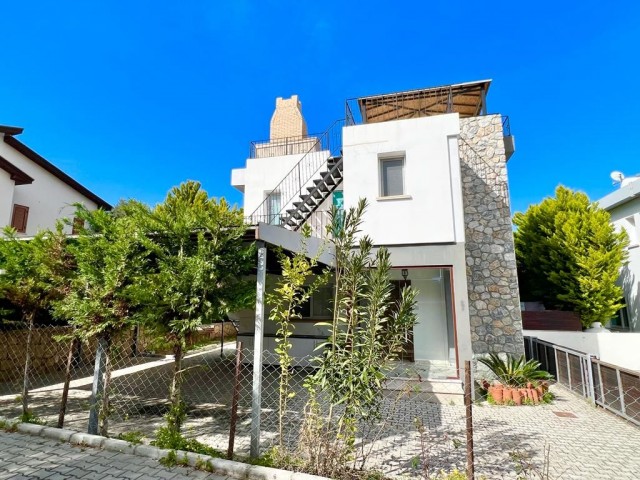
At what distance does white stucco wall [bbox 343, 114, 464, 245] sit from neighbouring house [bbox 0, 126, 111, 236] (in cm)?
1223

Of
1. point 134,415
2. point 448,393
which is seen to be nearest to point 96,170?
point 134,415

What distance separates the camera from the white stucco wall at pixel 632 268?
48.3ft

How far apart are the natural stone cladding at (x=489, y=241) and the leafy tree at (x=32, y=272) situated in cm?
980

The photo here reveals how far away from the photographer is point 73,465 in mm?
4121

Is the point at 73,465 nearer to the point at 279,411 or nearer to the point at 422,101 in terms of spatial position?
the point at 279,411

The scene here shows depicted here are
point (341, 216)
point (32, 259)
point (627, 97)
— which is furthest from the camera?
point (627, 97)

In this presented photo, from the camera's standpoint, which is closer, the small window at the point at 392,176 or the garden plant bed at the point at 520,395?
the garden plant bed at the point at 520,395

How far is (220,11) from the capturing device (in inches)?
442

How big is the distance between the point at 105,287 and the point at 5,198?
1370cm

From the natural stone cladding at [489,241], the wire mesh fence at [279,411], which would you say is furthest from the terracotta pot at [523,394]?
the natural stone cladding at [489,241]

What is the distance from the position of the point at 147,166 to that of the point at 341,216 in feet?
87.4

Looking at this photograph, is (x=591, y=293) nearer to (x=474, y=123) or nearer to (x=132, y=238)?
(x=474, y=123)

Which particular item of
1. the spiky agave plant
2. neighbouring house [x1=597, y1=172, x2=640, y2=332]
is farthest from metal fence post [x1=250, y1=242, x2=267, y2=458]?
neighbouring house [x1=597, y1=172, x2=640, y2=332]

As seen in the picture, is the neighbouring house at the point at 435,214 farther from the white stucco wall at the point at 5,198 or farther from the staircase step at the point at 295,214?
the white stucco wall at the point at 5,198
